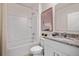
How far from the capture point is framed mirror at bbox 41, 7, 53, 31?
4.92ft

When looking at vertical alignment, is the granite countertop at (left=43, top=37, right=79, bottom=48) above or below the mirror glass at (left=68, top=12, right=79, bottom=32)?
below

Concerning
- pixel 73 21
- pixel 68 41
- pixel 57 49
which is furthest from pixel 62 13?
pixel 57 49

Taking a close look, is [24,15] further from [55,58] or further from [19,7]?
[55,58]

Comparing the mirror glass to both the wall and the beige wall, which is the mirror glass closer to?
the beige wall

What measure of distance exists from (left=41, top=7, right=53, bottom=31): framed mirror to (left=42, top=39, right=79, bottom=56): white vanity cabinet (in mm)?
173

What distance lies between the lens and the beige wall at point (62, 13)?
143 centimetres

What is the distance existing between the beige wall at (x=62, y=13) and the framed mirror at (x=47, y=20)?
0.08 m

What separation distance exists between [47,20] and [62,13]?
0.71 ft

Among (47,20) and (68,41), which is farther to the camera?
(47,20)

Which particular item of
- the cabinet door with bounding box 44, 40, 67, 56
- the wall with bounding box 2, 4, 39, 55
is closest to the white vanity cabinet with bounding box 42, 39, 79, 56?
the cabinet door with bounding box 44, 40, 67, 56

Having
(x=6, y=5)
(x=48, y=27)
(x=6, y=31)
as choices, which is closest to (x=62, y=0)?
(x=48, y=27)

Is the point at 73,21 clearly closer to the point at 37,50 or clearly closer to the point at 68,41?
the point at 68,41

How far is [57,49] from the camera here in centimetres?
144

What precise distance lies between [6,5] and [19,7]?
0.18 m
